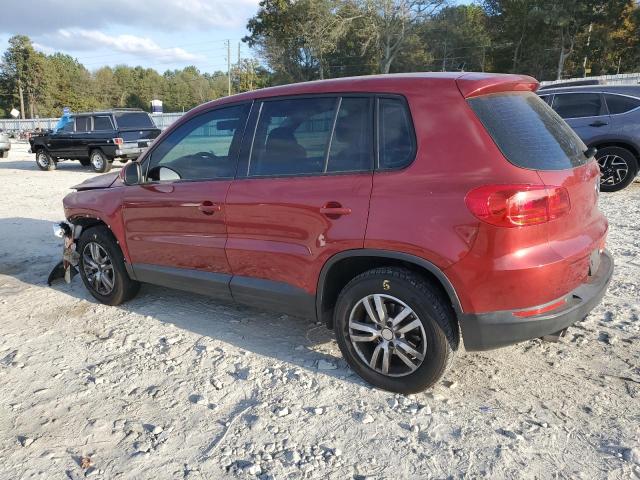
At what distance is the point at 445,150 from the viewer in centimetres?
275

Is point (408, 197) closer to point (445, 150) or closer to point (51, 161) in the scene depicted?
point (445, 150)

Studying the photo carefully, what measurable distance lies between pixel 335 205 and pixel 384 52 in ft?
152

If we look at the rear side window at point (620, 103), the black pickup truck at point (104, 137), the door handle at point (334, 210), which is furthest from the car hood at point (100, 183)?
the black pickup truck at point (104, 137)

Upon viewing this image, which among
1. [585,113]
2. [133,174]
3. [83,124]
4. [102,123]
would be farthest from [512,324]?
[83,124]

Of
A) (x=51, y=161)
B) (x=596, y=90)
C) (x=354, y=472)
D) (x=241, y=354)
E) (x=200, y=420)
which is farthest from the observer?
(x=51, y=161)

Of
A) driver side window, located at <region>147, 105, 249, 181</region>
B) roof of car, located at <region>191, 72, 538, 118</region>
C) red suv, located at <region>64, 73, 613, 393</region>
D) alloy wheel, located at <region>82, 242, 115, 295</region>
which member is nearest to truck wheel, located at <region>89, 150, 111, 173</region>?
alloy wheel, located at <region>82, 242, 115, 295</region>

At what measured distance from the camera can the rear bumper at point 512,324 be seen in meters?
2.70

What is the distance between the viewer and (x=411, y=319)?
2959mm

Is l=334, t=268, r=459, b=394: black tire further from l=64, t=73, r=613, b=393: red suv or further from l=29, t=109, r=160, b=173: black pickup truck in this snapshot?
l=29, t=109, r=160, b=173: black pickup truck

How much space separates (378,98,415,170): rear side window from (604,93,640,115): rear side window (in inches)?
304

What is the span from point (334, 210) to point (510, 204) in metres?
0.99

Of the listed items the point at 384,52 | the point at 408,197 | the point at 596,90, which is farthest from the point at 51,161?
the point at 384,52

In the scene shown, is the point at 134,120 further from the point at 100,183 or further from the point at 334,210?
the point at 334,210

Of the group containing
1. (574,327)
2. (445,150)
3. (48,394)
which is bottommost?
(48,394)
